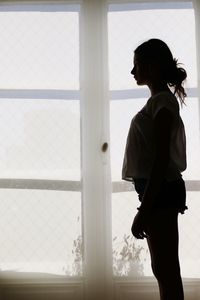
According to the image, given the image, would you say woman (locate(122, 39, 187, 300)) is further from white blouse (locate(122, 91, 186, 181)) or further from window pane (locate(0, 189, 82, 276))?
window pane (locate(0, 189, 82, 276))

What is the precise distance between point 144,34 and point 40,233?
1.27 metres

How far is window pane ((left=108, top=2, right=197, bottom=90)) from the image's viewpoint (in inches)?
80.5

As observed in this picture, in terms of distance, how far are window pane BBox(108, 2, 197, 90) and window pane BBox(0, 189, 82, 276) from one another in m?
0.75

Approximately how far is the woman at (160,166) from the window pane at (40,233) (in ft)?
2.70

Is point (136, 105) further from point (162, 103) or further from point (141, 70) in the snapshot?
point (162, 103)

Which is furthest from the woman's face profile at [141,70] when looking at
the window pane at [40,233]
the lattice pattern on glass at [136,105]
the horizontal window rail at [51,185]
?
the window pane at [40,233]

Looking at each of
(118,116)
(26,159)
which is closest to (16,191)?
(26,159)

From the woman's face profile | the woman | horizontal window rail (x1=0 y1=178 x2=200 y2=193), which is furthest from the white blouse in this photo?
horizontal window rail (x1=0 y1=178 x2=200 y2=193)

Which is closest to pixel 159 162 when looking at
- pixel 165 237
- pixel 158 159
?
pixel 158 159

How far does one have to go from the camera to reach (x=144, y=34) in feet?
6.73

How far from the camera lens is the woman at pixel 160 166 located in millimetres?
1154

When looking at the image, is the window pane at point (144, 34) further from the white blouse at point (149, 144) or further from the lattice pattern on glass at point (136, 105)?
the white blouse at point (149, 144)

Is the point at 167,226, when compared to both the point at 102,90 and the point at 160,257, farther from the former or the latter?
the point at 102,90

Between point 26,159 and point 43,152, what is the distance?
10 cm
